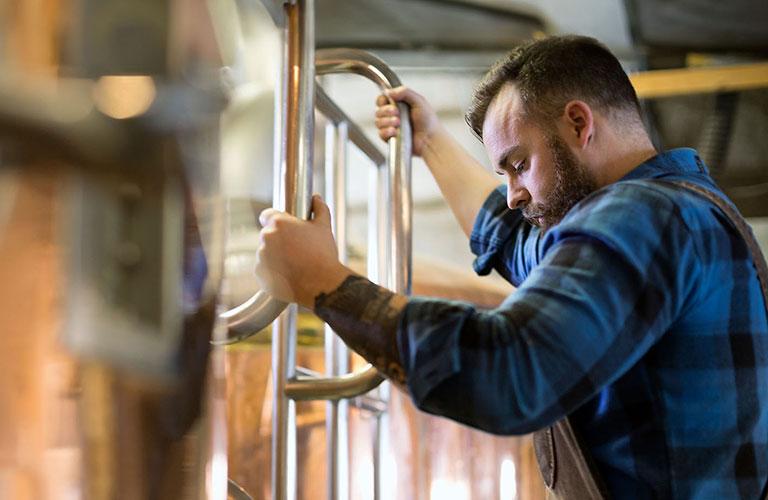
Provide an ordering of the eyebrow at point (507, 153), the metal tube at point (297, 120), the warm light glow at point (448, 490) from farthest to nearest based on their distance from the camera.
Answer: the warm light glow at point (448, 490), the eyebrow at point (507, 153), the metal tube at point (297, 120)

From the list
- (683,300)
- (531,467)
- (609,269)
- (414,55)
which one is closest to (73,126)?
(609,269)

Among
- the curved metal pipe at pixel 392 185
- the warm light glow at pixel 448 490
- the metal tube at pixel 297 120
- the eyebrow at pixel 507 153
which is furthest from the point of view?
the warm light glow at pixel 448 490

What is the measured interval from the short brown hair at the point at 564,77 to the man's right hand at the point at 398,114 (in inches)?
8.8

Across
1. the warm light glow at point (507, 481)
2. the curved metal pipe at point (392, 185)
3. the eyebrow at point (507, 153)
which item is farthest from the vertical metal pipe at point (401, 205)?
the warm light glow at point (507, 481)

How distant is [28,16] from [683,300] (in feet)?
3.07

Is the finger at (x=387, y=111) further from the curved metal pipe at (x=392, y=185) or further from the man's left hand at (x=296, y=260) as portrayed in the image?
the man's left hand at (x=296, y=260)

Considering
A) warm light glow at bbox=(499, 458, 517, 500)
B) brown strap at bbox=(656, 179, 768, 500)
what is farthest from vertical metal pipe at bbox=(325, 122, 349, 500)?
warm light glow at bbox=(499, 458, 517, 500)

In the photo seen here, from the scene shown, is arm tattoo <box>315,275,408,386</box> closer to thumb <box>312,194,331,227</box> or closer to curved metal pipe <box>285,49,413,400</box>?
thumb <box>312,194,331,227</box>

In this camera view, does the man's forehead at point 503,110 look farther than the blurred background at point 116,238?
Yes

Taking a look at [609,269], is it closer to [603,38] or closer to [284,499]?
[284,499]

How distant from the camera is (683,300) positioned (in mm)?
1108

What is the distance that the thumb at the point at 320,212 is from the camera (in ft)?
3.68

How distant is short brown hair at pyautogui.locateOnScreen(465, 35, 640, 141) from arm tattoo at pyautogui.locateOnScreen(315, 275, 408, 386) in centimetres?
47

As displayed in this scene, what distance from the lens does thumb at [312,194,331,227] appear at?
3.68 ft
